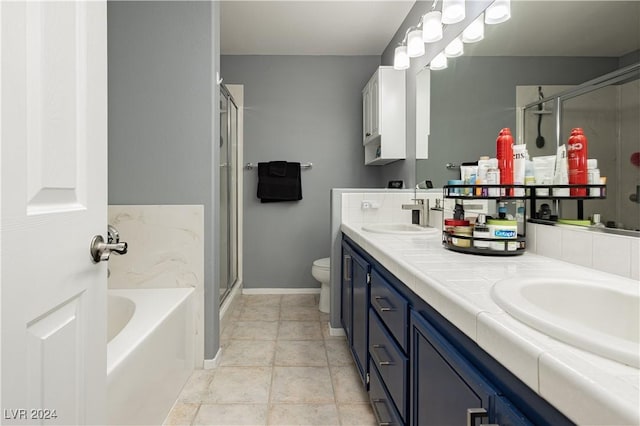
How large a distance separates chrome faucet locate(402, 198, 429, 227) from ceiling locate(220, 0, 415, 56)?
A: 1515mm

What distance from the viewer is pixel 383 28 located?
10.3 feet

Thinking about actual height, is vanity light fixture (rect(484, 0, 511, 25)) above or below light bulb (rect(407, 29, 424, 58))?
below

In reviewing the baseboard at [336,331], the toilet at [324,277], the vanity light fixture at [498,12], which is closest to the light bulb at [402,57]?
the vanity light fixture at [498,12]

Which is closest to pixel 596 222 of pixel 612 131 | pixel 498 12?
pixel 612 131

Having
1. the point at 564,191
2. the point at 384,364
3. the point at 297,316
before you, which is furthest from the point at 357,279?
the point at 297,316

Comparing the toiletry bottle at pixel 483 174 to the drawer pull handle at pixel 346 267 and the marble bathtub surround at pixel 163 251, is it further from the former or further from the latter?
the marble bathtub surround at pixel 163 251

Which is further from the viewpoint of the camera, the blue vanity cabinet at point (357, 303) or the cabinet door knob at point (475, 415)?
the blue vanity cabinet at point (357, 303)

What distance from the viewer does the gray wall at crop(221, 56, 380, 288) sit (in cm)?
368

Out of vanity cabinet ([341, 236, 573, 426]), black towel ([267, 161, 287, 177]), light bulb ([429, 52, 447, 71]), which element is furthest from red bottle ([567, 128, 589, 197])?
black towel ([267, 161, 287, 177])

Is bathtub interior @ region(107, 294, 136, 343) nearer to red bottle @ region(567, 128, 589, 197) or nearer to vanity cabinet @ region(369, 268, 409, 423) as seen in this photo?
vanity cabinet @ region(369, 268, 409, 423)

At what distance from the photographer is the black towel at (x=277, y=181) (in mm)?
3605

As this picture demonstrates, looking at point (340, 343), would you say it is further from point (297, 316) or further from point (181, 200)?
point (181, 200)

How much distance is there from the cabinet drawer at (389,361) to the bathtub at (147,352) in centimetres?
91

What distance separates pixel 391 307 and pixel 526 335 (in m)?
0.72
